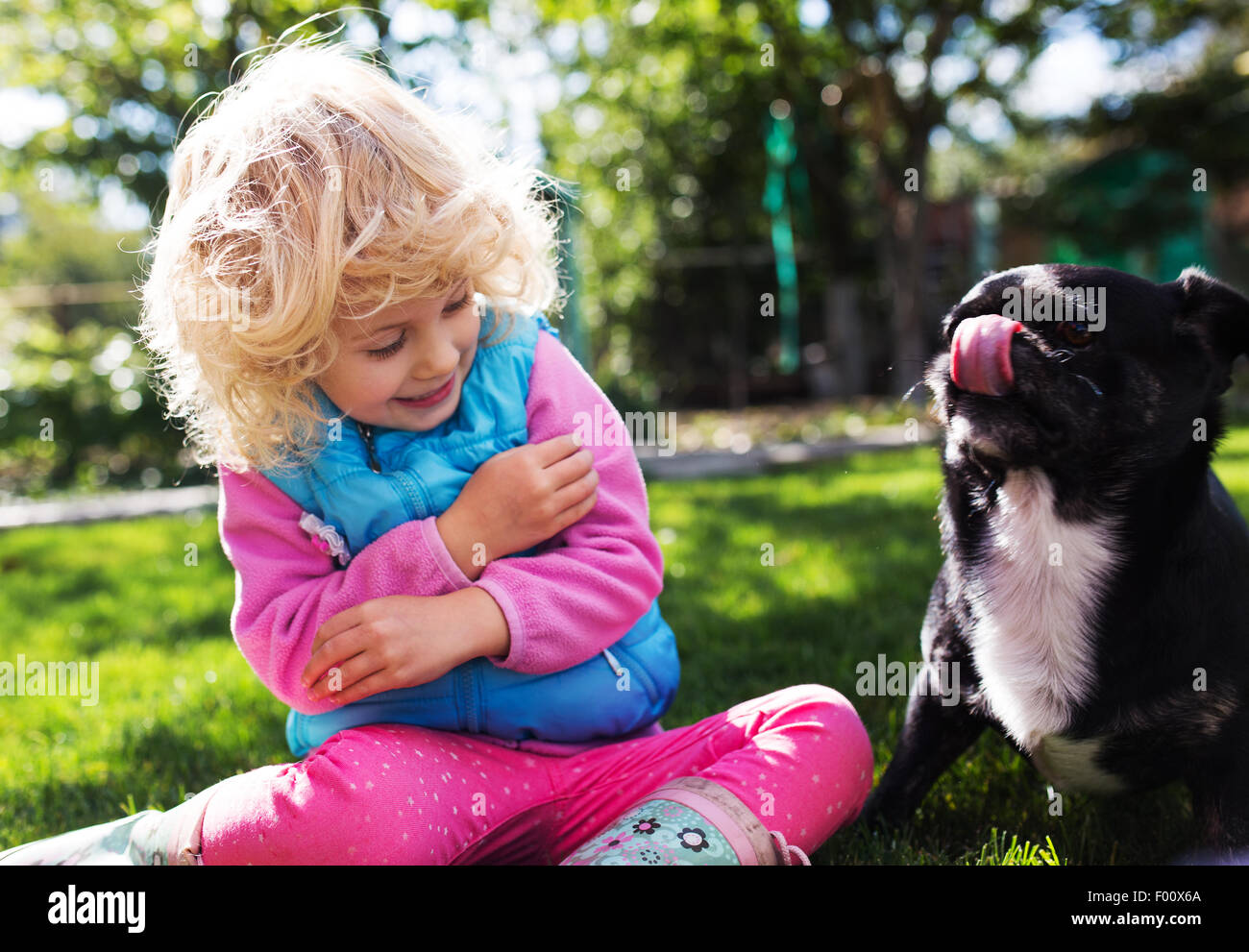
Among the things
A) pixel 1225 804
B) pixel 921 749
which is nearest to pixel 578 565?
pixel 921 749

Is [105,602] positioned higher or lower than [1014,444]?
lower

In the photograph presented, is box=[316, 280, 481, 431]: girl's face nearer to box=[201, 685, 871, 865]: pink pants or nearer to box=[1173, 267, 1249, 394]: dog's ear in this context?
box=[201, 685, 871, 865]: pink pants

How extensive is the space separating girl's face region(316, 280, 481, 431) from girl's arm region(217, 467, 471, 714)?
228mm

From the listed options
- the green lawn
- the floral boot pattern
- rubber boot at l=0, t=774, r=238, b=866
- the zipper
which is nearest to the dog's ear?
the green lawn

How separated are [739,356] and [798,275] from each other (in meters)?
2.15

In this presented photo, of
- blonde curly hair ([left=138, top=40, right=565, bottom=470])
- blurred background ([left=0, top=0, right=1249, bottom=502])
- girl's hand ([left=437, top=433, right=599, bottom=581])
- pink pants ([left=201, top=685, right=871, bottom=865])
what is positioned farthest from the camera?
blurred background ([left=0, top=0, right=1249, bottom=502])

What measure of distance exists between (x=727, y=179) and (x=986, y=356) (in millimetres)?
11962

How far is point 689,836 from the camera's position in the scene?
155 centimetres

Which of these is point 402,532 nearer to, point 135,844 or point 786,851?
point 135,844

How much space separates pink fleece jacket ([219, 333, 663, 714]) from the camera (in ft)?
5.82

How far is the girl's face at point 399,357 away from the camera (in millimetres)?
1764

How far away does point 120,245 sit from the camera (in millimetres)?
2588
